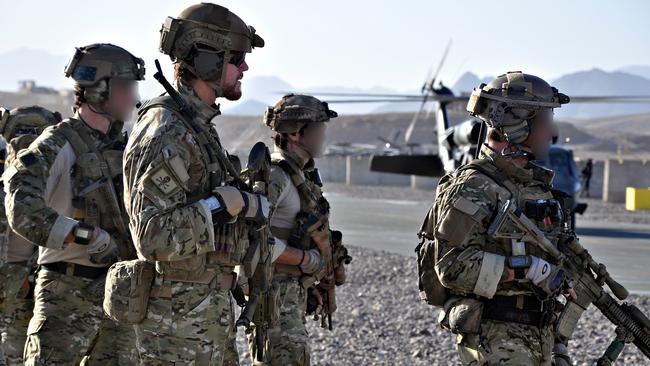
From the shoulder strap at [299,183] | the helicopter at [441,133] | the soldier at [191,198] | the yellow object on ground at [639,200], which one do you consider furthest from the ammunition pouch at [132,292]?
the yellow object on ground at [639,200]

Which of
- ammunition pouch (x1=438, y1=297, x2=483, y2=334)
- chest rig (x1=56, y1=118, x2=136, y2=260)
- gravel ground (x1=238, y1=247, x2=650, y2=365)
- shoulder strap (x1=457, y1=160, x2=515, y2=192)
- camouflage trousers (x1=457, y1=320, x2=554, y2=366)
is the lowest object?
gravel ground (x1=238, y1=247, x2=650, y2=365)

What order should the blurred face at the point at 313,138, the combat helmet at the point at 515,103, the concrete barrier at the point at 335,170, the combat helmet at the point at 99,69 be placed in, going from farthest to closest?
the concrete barrier at the point at 335,170 → the blurred face at the point at 313,138 → the combat helmet at the point at 99,69 → the combat helmet at the point at 515,103

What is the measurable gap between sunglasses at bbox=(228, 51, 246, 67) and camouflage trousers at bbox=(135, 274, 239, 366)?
1038 mm

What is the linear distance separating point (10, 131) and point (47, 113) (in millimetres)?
282

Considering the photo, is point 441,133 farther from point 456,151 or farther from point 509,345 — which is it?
point 509,345

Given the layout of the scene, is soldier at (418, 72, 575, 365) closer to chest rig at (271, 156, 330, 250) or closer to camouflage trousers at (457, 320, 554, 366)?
camouflage trousers at (457, 320, 554, 366)

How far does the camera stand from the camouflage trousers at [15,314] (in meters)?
6.52

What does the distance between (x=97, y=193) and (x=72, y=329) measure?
0.76m

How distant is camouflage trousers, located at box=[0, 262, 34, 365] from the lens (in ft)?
21.4

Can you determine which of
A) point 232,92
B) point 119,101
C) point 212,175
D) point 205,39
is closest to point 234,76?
point 232,92

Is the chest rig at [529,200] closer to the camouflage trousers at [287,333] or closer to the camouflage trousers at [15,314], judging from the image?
the camouflage trousers at [287,333]

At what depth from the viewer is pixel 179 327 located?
15.1 feet

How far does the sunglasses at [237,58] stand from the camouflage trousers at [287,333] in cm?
163

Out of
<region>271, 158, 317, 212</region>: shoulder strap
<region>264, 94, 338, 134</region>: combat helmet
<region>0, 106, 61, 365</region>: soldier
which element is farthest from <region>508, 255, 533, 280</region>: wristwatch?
<region>0, 106, 61, 365</region>: soldier
